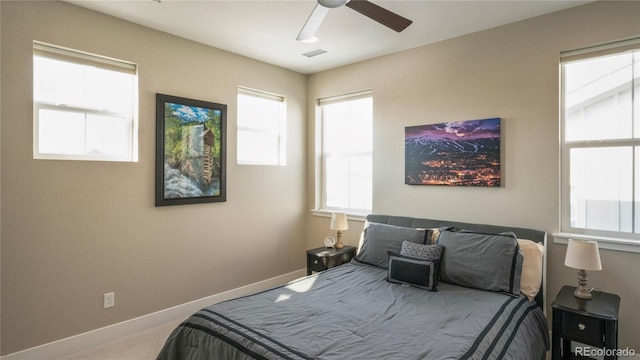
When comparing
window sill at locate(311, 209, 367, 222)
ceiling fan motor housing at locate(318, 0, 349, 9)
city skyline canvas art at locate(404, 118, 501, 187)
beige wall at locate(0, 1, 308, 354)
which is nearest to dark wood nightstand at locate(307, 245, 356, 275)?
window sill at locate(311, 209, 367, 222)

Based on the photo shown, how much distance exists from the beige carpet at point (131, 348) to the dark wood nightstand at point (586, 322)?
9.76ft

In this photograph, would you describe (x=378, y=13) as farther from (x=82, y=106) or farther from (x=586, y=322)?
(x=82, y=106)

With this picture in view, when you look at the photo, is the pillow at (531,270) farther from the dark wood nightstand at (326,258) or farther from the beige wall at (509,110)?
the dark wood nightstand at (326,258)

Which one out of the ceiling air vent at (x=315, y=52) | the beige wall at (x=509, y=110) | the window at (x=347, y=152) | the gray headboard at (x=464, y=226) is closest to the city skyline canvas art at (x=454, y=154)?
the beige wall at (x=509, y=110)

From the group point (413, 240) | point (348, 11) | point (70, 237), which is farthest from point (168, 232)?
point (348, 11)

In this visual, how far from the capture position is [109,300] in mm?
2980

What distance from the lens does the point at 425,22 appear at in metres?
3.04

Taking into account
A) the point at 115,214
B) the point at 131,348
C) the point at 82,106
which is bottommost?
the point at 131,348

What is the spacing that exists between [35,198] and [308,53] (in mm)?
2866

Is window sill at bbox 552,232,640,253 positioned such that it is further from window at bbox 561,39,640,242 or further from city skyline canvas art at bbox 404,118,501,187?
city skyline canvas art at bbox 404,118,501,187

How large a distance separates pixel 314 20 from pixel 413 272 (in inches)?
78.4

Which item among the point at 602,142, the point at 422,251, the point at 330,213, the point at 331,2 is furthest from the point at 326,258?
the point at 602,142

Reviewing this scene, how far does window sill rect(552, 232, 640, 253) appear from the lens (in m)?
2.50

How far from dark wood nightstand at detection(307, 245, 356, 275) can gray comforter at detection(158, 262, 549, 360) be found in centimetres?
100
